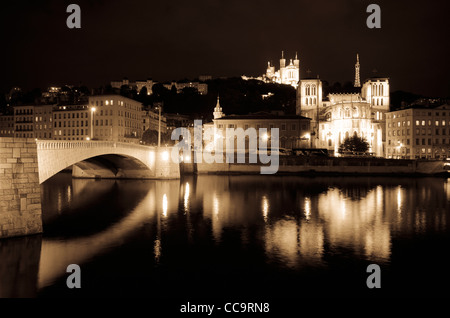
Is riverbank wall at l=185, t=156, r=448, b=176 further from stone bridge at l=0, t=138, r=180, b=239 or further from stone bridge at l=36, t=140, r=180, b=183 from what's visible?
stone bridge at l=0, t=138, r=180, b=239

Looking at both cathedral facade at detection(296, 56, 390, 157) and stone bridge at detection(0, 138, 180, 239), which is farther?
cathedral facade at detection(296, 56, 390, 157)

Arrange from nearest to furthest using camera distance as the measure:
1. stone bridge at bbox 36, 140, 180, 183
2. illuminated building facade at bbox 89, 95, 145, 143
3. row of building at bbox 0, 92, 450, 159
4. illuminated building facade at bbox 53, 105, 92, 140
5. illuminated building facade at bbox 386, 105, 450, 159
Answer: stone bridge at bbox 36, 140, 180, 183, illuminated building facade at bbox 89, 95, 145, 143, row of building at bbox 0, 92, 450, 159, illuminated building facade at bbox 386, 105, 450, 159, illuminated building facade at bbox 53, 105, 92, 140

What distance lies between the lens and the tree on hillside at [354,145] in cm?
7775

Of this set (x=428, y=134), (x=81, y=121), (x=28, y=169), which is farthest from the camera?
(x=81, y=121)

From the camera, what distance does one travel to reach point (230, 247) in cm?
1977

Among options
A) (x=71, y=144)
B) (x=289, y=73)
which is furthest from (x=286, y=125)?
(x=289, y=73)

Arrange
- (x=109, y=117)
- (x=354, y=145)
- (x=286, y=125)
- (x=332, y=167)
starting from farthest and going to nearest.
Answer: (x=286, y=125) < (x=354, y=145) < (x=109, y=117) < (x=332, y=167)

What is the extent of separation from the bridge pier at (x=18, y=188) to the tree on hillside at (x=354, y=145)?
220 feet

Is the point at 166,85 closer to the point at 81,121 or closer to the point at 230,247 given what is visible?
the point at 81,121

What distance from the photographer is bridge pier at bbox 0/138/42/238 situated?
17.5 m

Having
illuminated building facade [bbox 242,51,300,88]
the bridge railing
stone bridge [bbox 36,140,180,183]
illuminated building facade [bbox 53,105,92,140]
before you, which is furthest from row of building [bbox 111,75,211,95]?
the bridge railing

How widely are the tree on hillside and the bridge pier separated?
6719cm

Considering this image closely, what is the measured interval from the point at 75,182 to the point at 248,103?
84.7 metres

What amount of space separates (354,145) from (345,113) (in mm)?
12198
